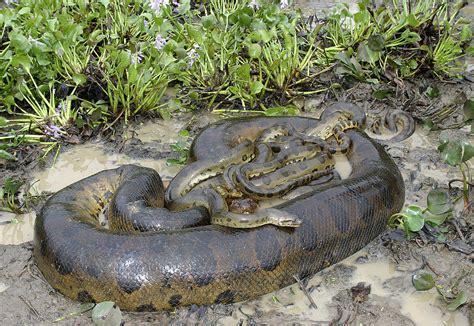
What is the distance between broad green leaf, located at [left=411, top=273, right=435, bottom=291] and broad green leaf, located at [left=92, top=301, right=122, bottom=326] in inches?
91.7

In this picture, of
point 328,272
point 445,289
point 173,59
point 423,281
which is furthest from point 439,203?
point 173,59

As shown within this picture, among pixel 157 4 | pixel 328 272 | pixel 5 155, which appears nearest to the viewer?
pixel 328 272

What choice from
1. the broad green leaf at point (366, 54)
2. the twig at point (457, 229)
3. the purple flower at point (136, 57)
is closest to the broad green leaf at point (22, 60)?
the purple flower at point (136, 57)

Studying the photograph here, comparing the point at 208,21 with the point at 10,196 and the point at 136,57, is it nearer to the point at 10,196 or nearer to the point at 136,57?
the point at 136,57

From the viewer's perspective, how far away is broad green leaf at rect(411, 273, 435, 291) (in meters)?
4.98

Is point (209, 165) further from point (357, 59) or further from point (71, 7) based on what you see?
point (71, 7)

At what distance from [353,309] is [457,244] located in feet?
4.26

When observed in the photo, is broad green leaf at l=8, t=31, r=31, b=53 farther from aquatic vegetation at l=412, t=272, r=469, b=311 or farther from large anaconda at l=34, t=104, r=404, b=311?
aquatic vegetation at l=412, t=272, r=469, b=311

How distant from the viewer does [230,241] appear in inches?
199

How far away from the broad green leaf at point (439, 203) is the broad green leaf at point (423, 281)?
2.62ft

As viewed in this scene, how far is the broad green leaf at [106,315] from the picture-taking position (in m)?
4.68

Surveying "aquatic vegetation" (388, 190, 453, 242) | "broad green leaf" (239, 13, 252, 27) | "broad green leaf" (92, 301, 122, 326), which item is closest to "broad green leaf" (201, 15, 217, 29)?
"broad green leaf" (239, 13, 252, 27)

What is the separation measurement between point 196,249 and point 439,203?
7.37 feet

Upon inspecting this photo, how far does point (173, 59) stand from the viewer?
7180 mm
